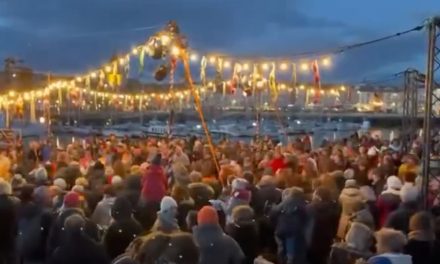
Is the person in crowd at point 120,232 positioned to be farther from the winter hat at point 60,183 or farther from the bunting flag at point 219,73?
the bunting flag at point 219,73

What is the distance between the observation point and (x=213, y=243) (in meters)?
7.82

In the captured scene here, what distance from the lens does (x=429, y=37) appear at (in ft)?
37.7

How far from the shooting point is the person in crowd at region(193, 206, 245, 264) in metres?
7.79

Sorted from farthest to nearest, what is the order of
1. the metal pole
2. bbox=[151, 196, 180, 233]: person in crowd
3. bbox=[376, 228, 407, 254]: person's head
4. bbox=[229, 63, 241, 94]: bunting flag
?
bbox=[229, 63, 241, 94]: bunting flag < the metal pole < bbox=[151, 196, 180, 233]: person in crowd < bbox=[376, 228, 407, 254]: person's head

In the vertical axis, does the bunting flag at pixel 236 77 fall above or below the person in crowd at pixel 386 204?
above

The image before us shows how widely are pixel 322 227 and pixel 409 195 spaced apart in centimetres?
116

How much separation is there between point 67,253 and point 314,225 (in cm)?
359

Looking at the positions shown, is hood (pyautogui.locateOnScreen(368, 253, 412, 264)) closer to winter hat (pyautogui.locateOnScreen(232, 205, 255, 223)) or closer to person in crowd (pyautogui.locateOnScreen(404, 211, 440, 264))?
person in crowd (pyautogui.locateOnScreen(404, 211, 440, 264))

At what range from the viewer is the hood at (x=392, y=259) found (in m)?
7.08

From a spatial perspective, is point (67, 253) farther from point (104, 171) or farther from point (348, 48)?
point (348, 48)

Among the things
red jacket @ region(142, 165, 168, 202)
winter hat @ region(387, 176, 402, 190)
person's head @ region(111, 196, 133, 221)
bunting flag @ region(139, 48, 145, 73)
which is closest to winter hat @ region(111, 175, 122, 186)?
red jacket @ region(142, 165, 168, 202)

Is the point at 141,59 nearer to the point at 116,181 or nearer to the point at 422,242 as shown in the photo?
the point at 116,181

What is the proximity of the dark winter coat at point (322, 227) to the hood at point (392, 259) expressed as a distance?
7.82ft

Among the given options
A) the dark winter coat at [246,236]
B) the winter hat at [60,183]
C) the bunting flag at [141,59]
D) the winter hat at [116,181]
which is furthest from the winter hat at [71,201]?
the bunting flag at [141,59]
